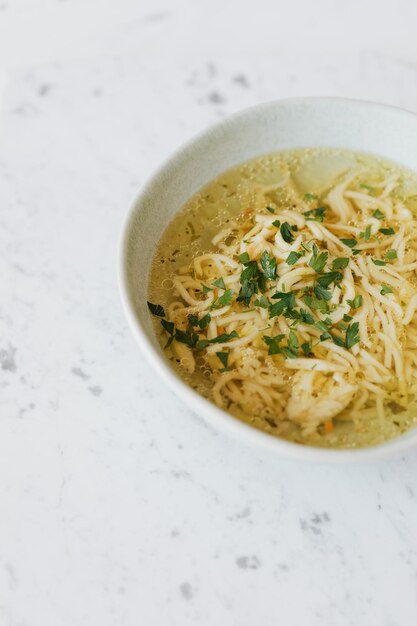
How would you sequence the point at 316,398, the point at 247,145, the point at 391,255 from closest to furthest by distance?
the point at 316,398 → the point at 391,255 → the point at 247,145

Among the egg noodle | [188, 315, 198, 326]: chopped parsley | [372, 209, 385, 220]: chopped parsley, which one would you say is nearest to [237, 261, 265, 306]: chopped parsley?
the egg noodle

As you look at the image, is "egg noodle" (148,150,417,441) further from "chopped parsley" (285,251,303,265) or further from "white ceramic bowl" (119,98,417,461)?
"white ceramic bowl" (119,98,417,461)

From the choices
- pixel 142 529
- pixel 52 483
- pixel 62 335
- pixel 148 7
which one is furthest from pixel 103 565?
pixel 148 7

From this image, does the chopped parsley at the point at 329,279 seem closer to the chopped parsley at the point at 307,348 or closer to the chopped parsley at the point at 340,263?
the chopped parsley at the point at 340,263

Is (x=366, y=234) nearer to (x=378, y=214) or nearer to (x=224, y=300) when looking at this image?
(x=378, y=214)

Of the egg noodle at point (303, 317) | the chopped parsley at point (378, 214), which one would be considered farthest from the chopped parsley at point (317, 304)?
the chopped parsley at point (378, 214)

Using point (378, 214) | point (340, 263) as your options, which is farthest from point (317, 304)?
point (378, 214)
